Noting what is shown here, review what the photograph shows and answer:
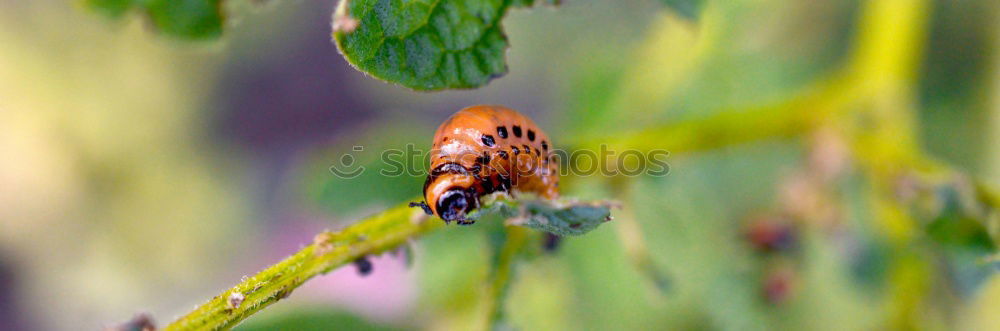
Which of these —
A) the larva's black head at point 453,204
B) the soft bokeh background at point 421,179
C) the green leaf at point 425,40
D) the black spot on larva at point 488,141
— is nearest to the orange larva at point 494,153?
the black spot on larva at point 488,141

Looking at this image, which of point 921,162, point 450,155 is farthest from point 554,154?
point 921,162

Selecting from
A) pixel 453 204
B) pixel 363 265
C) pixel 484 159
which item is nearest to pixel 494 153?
pixel 484 159

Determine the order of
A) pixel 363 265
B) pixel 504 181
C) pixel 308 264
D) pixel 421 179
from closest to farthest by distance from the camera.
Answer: pixel 308 264, pixel 363 265, pixel 504 181, pixel 421 179

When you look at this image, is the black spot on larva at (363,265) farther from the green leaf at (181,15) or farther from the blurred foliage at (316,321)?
the green leaf at (181,15)

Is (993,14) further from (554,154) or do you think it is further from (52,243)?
(52,243)

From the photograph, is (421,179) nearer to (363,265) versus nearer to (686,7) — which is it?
(363,265)
